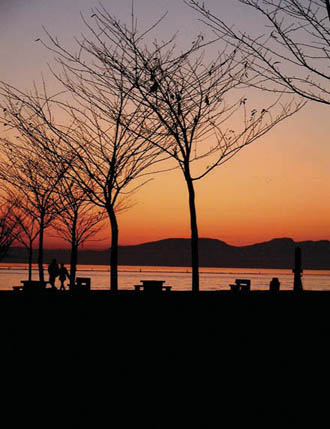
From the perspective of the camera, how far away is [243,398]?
7957 mm

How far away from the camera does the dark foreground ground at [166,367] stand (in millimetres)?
7062

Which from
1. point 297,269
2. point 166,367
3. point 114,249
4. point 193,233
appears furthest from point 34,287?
point 166,367

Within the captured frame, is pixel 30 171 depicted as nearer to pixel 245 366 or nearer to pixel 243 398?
pixel 245 366

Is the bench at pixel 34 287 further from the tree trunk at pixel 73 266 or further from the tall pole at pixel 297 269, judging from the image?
the tall pole at pixel 297 269

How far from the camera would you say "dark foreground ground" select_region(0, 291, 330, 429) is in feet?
23.2

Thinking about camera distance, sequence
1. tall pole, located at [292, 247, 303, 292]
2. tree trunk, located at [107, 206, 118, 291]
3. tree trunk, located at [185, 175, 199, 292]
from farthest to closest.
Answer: tall pole, located at [292, 247, 303, 292], tree trunk, located at [107, 206, 118, 291], tree trunk, located at [185, 175, 199, 292]

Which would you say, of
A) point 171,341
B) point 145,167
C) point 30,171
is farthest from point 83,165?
point 171,341

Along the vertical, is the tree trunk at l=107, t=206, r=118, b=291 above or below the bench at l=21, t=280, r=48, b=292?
above

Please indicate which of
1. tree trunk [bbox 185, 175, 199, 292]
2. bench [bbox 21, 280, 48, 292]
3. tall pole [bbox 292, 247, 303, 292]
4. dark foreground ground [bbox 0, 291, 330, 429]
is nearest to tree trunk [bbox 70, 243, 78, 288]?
bench [bbox 21, 280, 48, 292]

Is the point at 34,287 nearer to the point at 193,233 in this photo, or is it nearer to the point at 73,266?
the point at 73,266

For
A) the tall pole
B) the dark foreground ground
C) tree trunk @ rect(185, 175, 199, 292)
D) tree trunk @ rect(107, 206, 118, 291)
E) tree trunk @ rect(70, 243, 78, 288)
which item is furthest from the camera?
tree trunk @ rect(70, 243, 78, 288)

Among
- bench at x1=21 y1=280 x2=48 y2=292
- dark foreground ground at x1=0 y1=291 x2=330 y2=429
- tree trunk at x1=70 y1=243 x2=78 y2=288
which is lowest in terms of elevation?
dark foreground ground at x1=0 y1=291 x2=330 y2=429

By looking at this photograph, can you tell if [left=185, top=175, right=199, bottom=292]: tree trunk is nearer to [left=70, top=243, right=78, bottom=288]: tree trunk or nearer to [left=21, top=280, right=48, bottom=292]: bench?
[left=21, top=280, right=48, bottom=292]: bench

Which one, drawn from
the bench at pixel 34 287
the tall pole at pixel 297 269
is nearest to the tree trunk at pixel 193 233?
the bench at pixel 34 287
